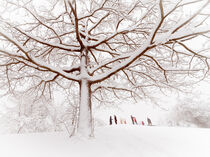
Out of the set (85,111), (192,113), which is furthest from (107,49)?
(192,113)

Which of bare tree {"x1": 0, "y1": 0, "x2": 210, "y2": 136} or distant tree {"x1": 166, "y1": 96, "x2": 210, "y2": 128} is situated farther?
distant tree {"x1": 166, "y1": 96, "x2": 210, "y2": 128}

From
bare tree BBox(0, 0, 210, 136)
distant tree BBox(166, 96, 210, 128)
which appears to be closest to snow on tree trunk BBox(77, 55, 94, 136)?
bare tree BBox(0, 0, 210, 136)

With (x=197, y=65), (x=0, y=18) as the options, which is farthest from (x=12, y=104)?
(x=197, y=65)

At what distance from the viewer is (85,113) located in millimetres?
3264

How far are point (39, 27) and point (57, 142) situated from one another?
3898 millimetres

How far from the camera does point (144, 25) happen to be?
4488mm

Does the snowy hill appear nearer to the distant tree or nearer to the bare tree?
the bare tree

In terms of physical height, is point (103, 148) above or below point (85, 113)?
below

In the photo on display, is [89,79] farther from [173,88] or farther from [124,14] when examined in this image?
[173,88]

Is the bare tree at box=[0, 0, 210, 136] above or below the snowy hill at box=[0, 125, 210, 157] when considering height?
above

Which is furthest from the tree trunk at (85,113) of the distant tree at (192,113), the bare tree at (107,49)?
the distant tree at (192,113)

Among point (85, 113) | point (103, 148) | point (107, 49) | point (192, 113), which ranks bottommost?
point (192, 113)

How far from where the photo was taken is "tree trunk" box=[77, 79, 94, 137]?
300 cm

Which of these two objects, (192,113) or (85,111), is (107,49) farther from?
(192,113)
